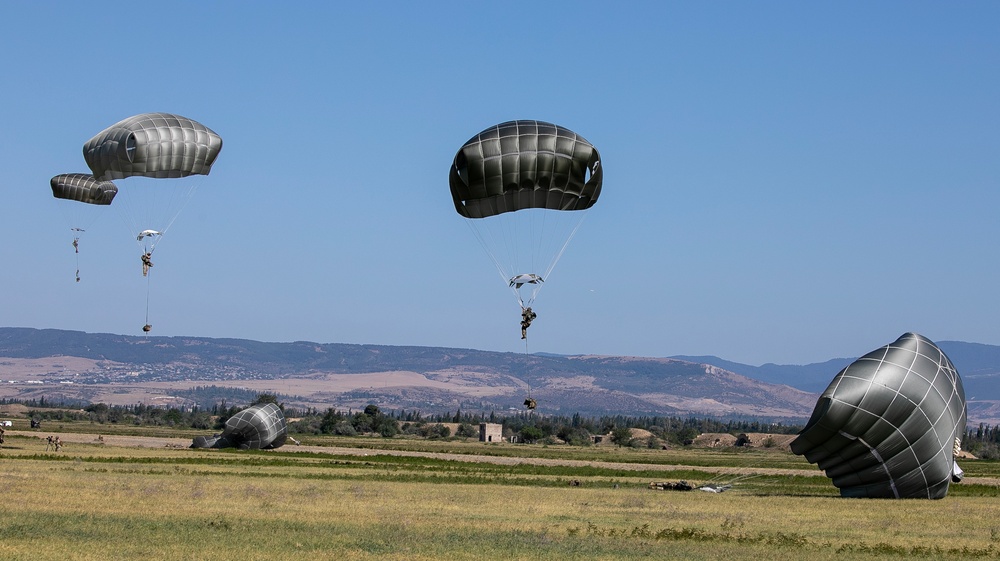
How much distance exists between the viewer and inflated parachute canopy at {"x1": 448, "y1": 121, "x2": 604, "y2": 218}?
38.4 meters

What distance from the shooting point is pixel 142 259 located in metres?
53.6

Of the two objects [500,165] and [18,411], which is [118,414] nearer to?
[18,411]

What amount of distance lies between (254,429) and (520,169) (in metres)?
36.9

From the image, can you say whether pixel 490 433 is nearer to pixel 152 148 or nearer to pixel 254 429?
pixel 254 429

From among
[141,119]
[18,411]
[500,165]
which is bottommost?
[18,411]

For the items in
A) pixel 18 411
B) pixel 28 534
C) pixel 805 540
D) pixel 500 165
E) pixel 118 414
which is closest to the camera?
pixel 28 534

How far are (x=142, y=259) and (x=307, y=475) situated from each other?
1215 cm

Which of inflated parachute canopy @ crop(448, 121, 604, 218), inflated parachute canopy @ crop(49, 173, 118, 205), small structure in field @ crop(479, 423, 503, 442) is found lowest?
small structure in field @ crop(479, 423, 503, 442)

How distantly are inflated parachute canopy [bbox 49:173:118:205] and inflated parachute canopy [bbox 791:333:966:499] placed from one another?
36.6 meters

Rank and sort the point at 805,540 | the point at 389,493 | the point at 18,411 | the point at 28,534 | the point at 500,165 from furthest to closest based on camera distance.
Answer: the point at 18,411 < the point at 389,493 < the point at 500,165 < the point at 805,540 < the point at 28,534

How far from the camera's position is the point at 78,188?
60.8 metres

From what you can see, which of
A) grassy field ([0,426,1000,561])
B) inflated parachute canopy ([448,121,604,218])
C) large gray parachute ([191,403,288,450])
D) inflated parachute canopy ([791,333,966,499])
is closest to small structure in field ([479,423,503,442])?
large gray parachute ([191,403,288,450])

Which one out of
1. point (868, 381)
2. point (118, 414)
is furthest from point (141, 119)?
point (118, 414)

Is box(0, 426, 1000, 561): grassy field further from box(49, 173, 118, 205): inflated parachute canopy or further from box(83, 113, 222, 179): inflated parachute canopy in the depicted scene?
box(49, 173, 118, 205): inflated parachute canopy
